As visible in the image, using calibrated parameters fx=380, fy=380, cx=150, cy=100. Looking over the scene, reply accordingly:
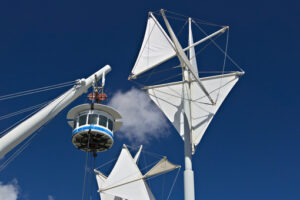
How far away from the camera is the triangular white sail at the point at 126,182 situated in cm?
2950

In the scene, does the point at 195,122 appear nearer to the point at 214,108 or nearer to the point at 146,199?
the point at 214,108

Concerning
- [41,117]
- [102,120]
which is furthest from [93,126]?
[41,117]

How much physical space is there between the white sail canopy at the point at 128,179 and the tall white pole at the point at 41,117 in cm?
1569

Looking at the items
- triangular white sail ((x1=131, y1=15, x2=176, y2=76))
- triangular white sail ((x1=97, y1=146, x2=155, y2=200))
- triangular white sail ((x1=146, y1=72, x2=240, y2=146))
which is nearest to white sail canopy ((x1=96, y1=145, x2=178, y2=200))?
triangular white sail ((x1=97, y1=146, x2=155, y2=200))

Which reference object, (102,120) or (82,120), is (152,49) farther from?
(82,120)

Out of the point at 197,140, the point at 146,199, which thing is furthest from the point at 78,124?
the point at 146,199

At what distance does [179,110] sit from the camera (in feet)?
68.2

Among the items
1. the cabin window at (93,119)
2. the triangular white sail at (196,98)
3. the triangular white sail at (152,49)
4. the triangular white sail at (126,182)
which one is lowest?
the triangular white sail at (126,182)

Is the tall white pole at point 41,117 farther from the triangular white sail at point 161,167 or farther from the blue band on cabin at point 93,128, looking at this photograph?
the triangular white sail at point 161,167

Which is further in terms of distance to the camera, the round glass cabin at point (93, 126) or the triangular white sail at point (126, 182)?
the triangular white sail at point (126, 182)

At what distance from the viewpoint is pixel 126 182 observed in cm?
3009

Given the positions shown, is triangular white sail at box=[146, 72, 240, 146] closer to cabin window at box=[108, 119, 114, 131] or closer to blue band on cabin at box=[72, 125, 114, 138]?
cabin window at box=[108, 119, 114, 131]

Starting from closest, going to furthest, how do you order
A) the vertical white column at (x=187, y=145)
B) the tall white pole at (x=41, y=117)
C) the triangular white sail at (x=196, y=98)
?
the tall white pole at (x=41, y=117) < the vertical white column at (x=187, y=145) < the triangular white sail at (x=196, y=98)

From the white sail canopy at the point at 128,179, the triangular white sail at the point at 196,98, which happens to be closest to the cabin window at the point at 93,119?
the triangular white sail at the point at 196,98
